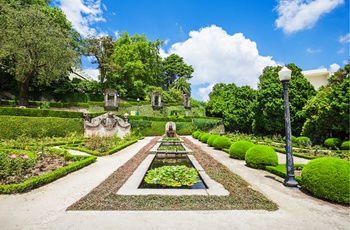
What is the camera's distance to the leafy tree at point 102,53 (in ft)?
110

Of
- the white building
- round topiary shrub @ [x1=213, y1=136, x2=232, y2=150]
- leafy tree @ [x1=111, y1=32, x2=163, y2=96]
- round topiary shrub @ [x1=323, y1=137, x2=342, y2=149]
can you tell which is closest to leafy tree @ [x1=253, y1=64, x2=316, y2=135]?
round topiary shrub @ [x1=323, y1=137, x2=342, y2=149]

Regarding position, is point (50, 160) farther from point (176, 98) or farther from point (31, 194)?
point (176, 98)

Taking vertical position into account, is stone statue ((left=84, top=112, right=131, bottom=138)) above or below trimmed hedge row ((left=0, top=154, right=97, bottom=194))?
above

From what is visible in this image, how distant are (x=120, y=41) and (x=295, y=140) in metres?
35.4

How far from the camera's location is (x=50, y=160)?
778cm

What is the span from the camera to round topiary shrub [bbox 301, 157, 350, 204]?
4.10 meters

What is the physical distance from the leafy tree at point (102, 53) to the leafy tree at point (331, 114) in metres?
29.0

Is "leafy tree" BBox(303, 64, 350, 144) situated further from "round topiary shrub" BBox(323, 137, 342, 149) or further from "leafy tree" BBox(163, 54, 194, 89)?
"leafy tree" BBox(163, 54, 194, 89)

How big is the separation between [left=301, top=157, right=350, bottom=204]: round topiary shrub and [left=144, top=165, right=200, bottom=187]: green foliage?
2.89 m

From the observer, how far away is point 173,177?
19.0 feet

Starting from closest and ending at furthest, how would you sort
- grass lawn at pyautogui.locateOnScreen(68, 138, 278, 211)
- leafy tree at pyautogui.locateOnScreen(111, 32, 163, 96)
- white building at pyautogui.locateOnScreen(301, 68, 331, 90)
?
grass lawn at pyautogui.locateOnScreen(68, 138, 278, 211) → leafy tree at pyautogui.locateOnScreen(111, 32, 163, 96) → white building at pyautogui.locateOnScreen(301, 68, 331, 90)

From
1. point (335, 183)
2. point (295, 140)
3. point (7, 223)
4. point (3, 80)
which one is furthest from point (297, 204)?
point (3, 80)

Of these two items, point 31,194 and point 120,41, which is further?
point 120,41

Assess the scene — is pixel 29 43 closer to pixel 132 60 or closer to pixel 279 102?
pixel 132 60
